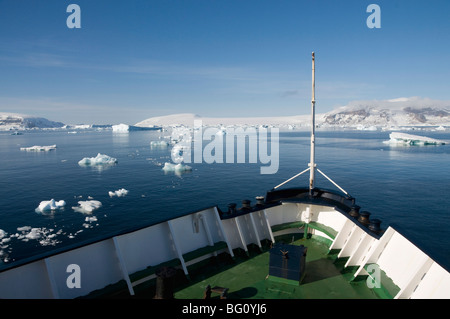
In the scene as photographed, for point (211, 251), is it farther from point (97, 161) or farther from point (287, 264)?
point (97, 161)

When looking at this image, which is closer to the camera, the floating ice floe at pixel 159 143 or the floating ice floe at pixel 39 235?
the floating ice floe at pixel 39 235

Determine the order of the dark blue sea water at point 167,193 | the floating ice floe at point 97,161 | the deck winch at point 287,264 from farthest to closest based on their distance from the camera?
1. the floating ice floe at point 97,161
2. the dark blue sea water at point 167,193
3. the deck winch at point 287,264

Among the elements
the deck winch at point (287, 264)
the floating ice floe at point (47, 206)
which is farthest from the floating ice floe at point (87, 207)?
the deck winch at point (287, 264)

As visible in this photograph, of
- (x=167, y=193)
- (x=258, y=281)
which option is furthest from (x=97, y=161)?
(x=258, y=281)

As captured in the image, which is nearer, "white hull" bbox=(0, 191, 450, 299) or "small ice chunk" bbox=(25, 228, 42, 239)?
"white hull" bbox=(0, 191, 450, 299)

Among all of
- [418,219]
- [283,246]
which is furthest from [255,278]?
[418,219]

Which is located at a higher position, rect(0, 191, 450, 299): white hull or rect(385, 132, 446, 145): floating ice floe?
rect(385, 132, 446, 145): floating ice floe

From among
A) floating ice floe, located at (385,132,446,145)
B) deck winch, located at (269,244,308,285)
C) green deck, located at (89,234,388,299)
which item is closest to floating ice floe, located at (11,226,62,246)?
green deck, located at (89,234,388,299)

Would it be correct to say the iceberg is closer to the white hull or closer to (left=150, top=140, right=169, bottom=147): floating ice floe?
Result: (left=150, top=140, right=169, bottom=147): floating ice floe

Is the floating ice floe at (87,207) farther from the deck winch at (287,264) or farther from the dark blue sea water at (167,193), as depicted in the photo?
the deck winch at (287,264)

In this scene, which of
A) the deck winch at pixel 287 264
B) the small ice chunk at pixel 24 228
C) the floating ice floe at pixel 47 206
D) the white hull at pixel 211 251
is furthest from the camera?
the floating ice floe at pixel 47 206
